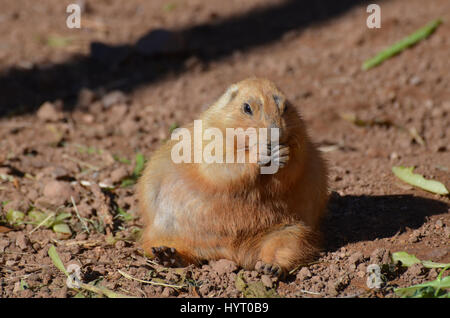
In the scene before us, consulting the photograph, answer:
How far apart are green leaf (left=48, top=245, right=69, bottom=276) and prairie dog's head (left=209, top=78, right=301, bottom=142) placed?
4.24ft

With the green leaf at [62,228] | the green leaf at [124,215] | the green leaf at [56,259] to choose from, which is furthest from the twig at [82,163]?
Answer: the green leaf at [56,259]

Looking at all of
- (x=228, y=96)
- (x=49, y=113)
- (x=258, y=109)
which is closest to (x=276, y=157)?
(x=258, y=109)

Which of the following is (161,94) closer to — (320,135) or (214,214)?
(320,135)

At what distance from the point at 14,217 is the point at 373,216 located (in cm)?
257

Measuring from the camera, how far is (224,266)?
13.0ft

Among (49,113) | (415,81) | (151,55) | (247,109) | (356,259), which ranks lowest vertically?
(356,259)

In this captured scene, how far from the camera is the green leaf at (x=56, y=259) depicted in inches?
155

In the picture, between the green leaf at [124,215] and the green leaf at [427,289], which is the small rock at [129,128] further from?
the green leaf at [427,289]

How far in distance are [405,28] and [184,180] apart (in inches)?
209

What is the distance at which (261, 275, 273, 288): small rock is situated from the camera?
12.3 feet

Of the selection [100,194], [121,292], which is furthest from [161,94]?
[121,292]

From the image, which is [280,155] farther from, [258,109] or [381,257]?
[381,257]

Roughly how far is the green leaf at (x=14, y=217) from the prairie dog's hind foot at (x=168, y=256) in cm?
127

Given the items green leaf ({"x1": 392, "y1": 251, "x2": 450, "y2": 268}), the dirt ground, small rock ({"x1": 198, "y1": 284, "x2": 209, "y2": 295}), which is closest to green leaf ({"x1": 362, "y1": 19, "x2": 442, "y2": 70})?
the dirt ground
